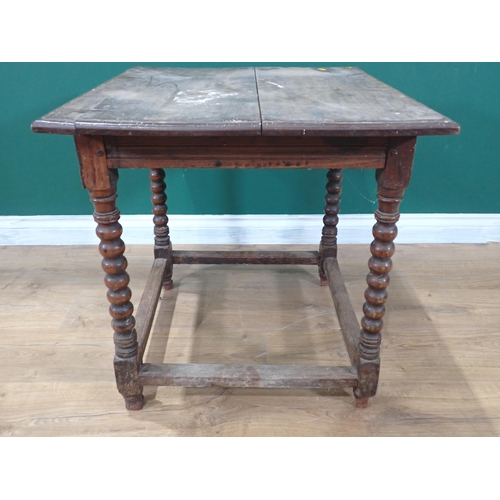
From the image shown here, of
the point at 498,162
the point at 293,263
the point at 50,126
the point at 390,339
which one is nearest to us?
the point at 50,126

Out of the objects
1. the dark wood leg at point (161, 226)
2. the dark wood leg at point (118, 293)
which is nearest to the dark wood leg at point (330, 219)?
the dark wood leg at point (161, 226)

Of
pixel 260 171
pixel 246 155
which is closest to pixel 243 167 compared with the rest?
pixel 246 155

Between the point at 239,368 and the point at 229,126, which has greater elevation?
the point at 229,126

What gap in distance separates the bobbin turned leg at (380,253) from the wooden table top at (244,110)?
3.4 inches

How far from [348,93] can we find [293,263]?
32.0 inches

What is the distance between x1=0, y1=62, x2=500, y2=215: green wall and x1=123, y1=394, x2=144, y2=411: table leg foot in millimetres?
1041

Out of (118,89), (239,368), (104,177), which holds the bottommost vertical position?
(239,368)

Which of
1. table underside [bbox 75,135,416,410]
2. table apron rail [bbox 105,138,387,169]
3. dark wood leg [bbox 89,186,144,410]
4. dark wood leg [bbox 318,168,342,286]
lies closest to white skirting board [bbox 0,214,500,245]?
dark wood leg [bbox 318,168,342,286]

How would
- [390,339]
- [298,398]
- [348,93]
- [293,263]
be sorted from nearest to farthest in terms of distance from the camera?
[348,93], [298,398], [390,339], [293,263]

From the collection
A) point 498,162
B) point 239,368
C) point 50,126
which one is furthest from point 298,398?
point 498,162

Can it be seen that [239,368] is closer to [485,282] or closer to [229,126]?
[229,126]

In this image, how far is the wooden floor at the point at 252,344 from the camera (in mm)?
1273

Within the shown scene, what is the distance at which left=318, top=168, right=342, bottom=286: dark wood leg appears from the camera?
5.61 feet

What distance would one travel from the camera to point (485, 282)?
189 cm
